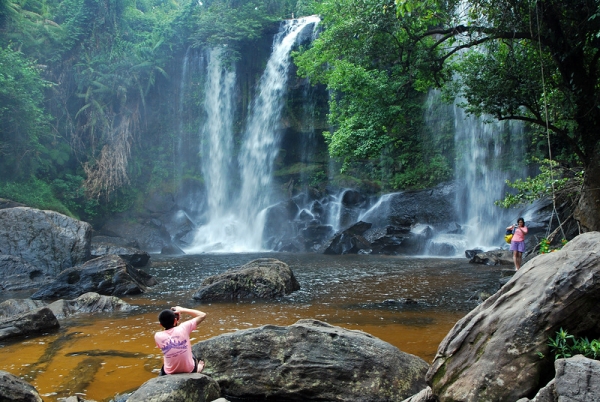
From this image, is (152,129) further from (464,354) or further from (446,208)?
(464,354)

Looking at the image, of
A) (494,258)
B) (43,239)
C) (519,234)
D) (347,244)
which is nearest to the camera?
(519,234)

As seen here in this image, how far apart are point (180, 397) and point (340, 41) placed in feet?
32.3

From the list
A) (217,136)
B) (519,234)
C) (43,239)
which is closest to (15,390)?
(519,234)

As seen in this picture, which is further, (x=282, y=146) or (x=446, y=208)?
(x=282, y=146)

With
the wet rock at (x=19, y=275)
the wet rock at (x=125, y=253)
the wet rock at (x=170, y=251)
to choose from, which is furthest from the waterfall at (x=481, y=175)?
the wet rock at (x=19, y=275)

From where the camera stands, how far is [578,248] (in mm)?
4098

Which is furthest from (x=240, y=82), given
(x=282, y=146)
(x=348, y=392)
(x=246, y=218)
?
(x=348, y=392)

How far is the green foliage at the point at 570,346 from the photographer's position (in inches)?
130

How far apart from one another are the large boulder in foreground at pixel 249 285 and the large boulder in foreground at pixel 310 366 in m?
5.04

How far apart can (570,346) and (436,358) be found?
1092 mm

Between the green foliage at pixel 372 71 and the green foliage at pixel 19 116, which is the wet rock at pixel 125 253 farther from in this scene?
the green foliage at pixel 372 71

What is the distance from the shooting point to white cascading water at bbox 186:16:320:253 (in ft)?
92.7

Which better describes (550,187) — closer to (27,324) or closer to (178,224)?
(27,324)

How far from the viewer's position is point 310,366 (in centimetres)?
499
